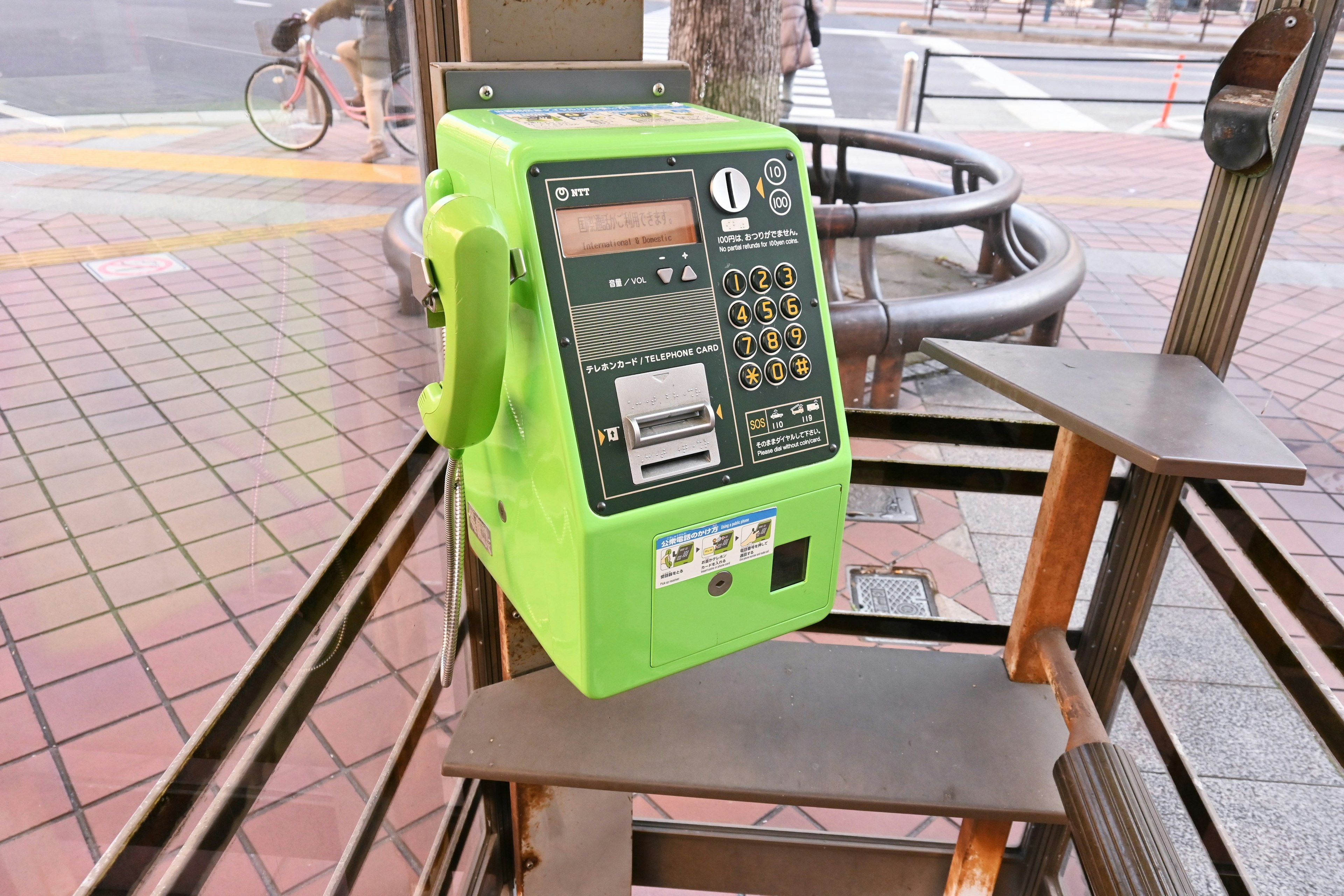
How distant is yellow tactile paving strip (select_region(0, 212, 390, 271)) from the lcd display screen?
1.26 feet

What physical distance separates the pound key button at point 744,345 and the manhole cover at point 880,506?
182 cm

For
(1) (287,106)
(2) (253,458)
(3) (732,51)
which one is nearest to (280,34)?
(1) (287,106)

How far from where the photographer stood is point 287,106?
1245 mm

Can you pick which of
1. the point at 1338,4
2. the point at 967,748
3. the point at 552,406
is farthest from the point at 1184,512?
the point at 552,406

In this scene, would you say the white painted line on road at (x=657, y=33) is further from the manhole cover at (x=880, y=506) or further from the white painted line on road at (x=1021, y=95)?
the manhole cover at (x=880, y=506)

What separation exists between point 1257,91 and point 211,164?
4.13ft

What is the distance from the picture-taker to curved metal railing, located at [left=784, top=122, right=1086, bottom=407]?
2.09m

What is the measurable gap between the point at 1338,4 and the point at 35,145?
1.31 metres

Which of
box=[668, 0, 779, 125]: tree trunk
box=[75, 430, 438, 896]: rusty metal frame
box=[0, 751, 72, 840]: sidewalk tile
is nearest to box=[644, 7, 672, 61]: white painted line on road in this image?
box=[668, 0, 779, 125]: tree trunk

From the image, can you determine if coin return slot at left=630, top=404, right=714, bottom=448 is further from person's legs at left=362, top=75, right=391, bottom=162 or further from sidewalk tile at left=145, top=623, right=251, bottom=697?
person's legs at left=362, top=75, right=391, bottom=162

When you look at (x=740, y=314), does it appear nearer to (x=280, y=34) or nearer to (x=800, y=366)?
(x=800, y=366)

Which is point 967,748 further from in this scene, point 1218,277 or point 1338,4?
point 1338,4

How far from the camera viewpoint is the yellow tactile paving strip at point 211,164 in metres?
0.64

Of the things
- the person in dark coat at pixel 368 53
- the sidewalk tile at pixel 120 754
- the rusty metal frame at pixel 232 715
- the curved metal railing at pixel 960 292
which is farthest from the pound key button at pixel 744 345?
the curved metal railing at pixel 960 292
